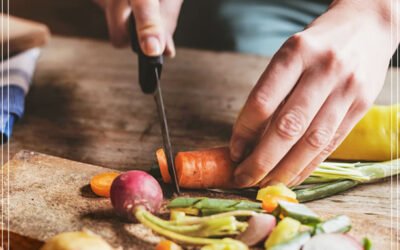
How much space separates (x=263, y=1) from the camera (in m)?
2.76

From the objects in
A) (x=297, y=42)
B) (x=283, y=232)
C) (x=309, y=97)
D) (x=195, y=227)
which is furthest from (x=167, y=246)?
(x=297, y=42)

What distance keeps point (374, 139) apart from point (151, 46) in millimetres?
1093

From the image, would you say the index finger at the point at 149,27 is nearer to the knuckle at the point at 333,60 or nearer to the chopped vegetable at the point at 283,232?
the knuckle at the point at 333,60

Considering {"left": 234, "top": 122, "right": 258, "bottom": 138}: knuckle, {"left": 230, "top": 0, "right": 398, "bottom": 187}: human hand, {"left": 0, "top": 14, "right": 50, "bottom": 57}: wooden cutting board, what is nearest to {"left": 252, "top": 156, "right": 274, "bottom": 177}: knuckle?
{"left": 230, "top": 0, "right": 398, "bottom": 187}: human hand

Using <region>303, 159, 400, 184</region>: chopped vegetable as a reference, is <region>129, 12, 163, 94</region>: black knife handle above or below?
above

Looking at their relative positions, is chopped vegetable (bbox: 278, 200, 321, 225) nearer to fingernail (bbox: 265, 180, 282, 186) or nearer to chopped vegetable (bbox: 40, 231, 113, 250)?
fingernail (bbox: 265, 180, 282, 186)

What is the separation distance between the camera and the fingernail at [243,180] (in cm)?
147

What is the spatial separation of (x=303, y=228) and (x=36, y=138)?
4.49ft

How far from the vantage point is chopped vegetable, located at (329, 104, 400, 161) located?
1.76 metres

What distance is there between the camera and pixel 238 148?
152 cm

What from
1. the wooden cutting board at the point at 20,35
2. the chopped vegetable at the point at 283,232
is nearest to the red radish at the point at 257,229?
the chopped vegetable at the point at 283,232

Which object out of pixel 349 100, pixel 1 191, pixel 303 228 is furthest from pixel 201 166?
pixel 1 191

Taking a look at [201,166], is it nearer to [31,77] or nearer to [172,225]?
[172,225]

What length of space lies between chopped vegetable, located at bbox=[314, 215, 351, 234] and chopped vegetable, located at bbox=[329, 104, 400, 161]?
22.1 inches
